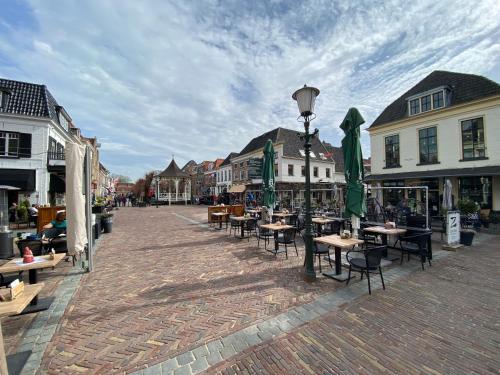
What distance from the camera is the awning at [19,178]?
1452 centimetres

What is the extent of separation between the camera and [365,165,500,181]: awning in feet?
39.5

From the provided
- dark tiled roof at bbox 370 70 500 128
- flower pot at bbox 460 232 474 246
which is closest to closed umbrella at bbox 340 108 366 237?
flower pot at bbox 460 232 474 246

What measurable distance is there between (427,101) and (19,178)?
2784 centimetres

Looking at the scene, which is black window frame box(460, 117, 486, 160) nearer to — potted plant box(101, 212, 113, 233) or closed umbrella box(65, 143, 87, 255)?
closed umbrella box(65, 143, 87, 255)

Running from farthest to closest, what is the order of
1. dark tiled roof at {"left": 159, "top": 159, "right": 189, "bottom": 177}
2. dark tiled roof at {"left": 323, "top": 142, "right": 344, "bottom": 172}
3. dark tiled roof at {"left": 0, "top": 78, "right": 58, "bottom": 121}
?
dark tiled roof at {"left": 159, "top": 159, "right": 189, "bottom": 177} → dark tiled roof at {"left": 323, "top": 142, "right": 344, "bottom": 172} → dark tiled roof at {"left": 0, "top": 78, "right": 58, "bottom": 121}

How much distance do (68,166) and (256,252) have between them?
17.4ft

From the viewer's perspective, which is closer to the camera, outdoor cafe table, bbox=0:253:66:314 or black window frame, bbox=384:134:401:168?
outdoor cafe table, bbox=0:253:66:314

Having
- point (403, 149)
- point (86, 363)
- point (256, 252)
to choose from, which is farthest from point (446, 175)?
point (86, 363)

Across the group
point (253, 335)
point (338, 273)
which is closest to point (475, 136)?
point (338, 273)

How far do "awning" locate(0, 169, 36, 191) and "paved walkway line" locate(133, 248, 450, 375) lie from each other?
18246 millimetres

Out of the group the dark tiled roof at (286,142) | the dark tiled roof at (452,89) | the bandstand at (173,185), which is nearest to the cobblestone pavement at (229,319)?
the dark tiled roof at (452,89)

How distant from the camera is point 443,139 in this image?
14.6m

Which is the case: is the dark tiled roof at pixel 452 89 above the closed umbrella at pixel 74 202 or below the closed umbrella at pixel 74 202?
above

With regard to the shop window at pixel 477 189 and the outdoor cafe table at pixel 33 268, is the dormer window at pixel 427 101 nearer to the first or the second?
the shop window at pixel 477 189
